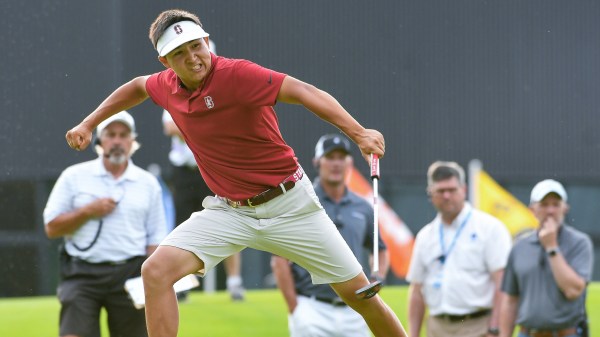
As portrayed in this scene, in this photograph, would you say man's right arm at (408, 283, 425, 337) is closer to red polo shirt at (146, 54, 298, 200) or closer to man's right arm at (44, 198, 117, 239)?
man's right arm at (44, 198, 117, 239)

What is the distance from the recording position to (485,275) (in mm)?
8672

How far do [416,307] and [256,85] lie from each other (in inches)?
134

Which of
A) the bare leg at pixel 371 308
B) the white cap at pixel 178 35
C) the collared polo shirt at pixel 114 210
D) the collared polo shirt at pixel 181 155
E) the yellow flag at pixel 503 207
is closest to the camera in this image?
the white cap at pixel 178 35

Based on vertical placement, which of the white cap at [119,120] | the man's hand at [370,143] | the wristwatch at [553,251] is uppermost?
the white cap at [119,120]

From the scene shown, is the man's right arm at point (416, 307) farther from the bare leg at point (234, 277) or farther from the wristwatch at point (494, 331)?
the bare leg at point (234, 277)

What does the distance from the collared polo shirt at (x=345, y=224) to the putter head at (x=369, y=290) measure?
180 centimetres

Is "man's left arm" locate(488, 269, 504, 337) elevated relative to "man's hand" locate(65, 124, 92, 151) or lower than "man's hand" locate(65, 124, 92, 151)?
lower

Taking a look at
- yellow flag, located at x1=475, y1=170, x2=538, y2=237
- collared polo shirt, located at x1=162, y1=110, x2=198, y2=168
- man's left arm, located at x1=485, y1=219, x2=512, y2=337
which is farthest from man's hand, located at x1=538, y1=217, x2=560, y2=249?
yellow flag, located at x1=475, y1=170, x2=538, y2=237

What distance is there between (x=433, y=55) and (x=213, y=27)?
4310 millimetres

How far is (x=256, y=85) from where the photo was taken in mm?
6207

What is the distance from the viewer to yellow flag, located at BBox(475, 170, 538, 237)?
53.9 feet

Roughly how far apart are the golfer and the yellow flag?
9.81 metres

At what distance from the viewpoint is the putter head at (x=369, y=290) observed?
6.17 m

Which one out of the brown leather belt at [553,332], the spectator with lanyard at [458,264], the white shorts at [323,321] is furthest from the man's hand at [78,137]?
the brown leather belt at [553,332]
